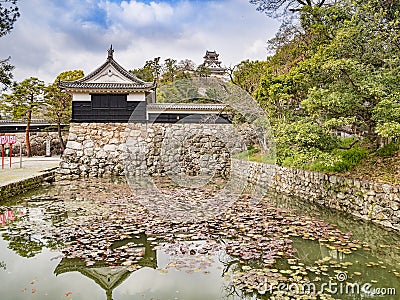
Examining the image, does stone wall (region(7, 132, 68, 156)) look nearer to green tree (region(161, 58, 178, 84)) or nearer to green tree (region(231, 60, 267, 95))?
green tree (region(161, 58, 178, 84))

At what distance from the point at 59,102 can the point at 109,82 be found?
6.35m

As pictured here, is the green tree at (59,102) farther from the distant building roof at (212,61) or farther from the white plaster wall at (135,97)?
the distant building roof at (212,61)

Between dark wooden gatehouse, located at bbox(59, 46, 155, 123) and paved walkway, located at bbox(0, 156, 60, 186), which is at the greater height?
dark wooden gatehouse, located at bbox(59, 46, 155, 123)

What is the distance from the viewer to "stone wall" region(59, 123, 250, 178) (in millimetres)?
14180

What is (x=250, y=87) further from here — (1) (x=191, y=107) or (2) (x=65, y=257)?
(2) (x=65, y=257)

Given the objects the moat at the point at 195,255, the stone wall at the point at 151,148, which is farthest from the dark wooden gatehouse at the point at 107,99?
the moat at the point at 195,255

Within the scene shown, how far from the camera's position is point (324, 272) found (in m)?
3.64

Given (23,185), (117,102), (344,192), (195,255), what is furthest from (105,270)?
(117,102)

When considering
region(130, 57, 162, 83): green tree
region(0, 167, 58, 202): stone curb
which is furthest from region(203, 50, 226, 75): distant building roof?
region(0, 167, 58, 202): stone curb

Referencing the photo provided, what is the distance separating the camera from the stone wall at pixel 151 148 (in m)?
14.2

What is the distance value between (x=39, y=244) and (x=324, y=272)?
383 cm

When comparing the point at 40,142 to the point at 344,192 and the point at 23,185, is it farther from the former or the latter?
the point at 344,192

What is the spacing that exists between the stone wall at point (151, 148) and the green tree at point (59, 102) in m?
6.40

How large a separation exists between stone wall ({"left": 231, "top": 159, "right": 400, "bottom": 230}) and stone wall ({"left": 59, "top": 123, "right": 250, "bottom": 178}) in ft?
18.0
